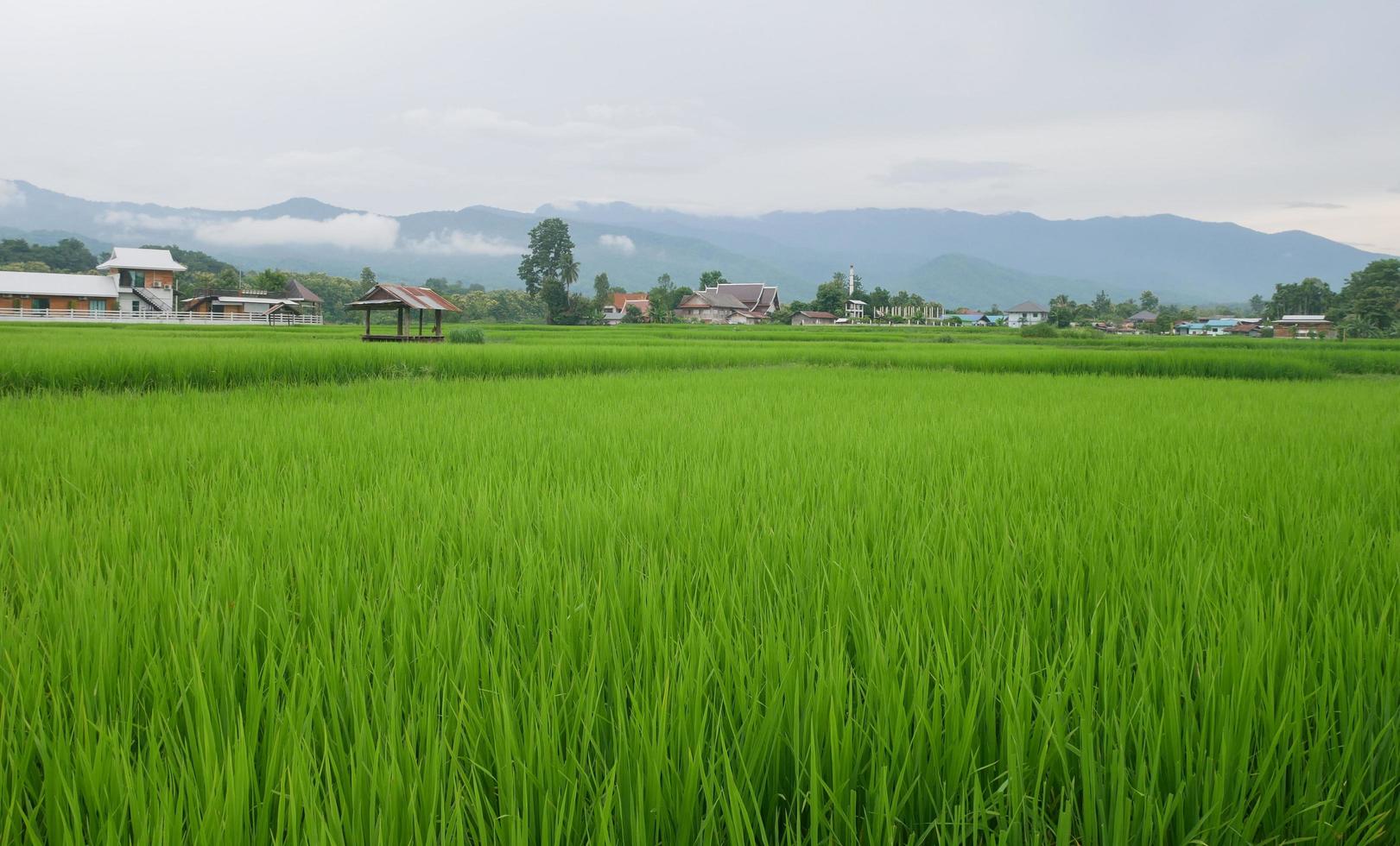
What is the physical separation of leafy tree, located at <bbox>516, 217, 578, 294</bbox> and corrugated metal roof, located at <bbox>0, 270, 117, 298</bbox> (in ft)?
95.6

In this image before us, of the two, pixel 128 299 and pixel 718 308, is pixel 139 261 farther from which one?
pixel 718 308

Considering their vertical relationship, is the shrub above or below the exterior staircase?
below

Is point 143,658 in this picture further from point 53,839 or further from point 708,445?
point 708,445

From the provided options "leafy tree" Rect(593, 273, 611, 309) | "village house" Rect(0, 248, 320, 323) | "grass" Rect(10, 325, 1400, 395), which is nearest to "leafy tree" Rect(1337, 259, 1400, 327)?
"grass" Rect(10, 325, 1400, 395)

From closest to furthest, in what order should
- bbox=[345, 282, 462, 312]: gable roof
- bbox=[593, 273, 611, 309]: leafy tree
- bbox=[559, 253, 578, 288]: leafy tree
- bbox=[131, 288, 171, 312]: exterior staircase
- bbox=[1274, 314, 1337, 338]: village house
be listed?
bbox=[345, 282, 462, 312]: gable roof < bbox=[131, 288, 171, 312]: exterior staircase < bbox=[1274, 314, 1337, 338]: village house < bbox=[593, 273, 611, 309]: leafy tree < bbox=[559, 253, 578, 288]: leafy tree

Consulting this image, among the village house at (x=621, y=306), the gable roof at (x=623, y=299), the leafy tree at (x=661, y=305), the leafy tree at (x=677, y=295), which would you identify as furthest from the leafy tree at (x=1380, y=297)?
the gable roof at (x=623, y=299)

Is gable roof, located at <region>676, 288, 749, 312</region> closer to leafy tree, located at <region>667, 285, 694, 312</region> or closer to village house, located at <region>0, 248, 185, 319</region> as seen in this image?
leafy tree, located at <region>667, 285, 694, 312</region>

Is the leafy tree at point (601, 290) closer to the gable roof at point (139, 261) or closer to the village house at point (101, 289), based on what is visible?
the gable roof at point (139, 261)

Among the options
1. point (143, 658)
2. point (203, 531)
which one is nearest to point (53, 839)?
point (143, 658)

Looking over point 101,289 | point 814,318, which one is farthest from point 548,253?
point 101,289

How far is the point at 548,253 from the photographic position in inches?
2501

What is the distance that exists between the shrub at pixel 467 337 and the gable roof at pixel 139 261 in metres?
30.0

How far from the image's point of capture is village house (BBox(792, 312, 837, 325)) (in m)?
70.2

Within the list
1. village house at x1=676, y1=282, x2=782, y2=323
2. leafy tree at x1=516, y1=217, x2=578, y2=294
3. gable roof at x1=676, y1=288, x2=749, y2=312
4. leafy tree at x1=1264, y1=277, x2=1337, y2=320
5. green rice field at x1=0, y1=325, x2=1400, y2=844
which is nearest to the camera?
green rice field at x1=0, y1=325, x2=1400, y2=844
